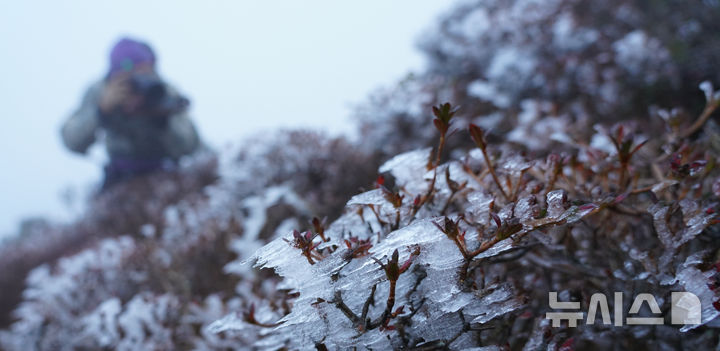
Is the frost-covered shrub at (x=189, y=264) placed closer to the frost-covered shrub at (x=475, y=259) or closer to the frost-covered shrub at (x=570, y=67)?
the frost-covered shrub at (x=570, y=67)

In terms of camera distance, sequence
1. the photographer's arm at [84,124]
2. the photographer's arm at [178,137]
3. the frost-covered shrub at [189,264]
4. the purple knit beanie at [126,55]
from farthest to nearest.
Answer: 1. the photographer's arm at [178,137]
2. the photographer's arm at [84,124]
3. the purple knit beanie at [126,55]
4. the frost-covered shrub at [189,264]

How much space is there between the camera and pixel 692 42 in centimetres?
354

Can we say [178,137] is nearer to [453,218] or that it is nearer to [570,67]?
[570,67]

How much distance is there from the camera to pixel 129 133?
20.5ft

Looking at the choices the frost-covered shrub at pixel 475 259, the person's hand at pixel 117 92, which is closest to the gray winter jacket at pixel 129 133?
the person's hand at pixel 117 92

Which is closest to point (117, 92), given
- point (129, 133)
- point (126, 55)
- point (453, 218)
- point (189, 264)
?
point (126, 55)

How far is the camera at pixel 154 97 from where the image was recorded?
5.61 meters

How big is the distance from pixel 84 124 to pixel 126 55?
117 cm

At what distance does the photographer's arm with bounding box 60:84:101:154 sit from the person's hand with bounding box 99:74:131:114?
1.21 ft

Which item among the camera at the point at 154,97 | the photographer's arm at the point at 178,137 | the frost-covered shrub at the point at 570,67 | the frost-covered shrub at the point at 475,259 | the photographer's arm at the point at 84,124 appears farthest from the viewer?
the photographer's arm at the point at 178,137

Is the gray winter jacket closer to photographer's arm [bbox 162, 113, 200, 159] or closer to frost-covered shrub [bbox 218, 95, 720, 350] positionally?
photographer's arm [bbox 162, 113, 200, 159]

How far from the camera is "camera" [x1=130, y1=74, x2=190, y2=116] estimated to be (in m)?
5.61

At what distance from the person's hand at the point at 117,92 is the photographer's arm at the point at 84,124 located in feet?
1.21

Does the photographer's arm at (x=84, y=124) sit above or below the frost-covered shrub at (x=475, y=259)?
above
